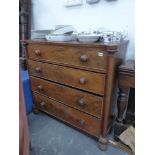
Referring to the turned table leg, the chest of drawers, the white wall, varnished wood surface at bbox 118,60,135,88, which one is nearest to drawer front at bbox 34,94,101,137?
the chest of drawers

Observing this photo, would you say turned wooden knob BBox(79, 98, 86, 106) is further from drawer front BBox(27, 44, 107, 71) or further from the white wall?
the white wall

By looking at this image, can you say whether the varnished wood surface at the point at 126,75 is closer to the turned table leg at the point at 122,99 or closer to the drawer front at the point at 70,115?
the turned table leg at the point at 122,99

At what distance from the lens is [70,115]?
144 centimetres

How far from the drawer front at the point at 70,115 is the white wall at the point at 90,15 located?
71cm

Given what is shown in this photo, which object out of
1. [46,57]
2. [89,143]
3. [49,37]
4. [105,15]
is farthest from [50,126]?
A: [105,15]

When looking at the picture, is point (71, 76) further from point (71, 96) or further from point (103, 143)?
point (103, 143)

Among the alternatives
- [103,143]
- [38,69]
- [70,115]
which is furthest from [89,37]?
[103,143]

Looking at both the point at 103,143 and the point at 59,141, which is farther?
the point at 59,141

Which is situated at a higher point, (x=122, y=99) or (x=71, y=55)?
(x=71, y=55)

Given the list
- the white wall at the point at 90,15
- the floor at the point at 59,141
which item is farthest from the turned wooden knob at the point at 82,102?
the white wall at the point at 90,15

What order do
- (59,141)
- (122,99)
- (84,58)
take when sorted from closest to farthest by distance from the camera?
1. (84,58)
2. (122,99)
3. (59,141)

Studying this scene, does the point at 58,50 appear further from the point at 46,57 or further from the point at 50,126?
the point at 50,126

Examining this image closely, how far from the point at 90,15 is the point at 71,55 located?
60 centimetres

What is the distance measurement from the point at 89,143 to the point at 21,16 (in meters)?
1.65
